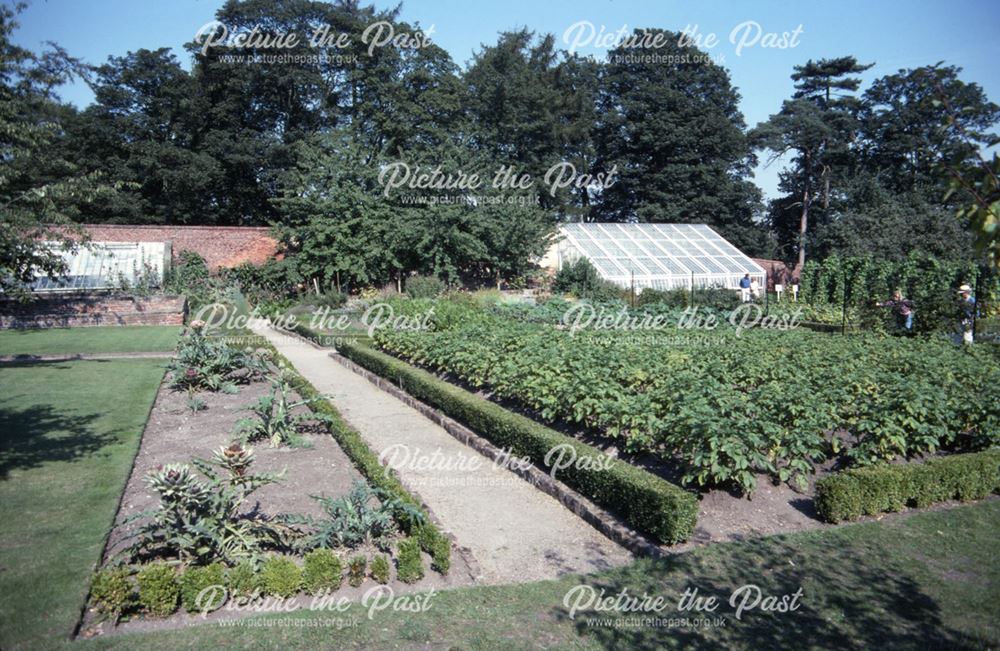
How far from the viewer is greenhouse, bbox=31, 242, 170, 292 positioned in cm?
2339

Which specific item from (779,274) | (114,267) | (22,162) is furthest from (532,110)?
(22,162)

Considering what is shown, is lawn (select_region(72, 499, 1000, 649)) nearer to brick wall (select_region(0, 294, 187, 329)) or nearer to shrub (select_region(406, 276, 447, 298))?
shrub (select_region(406, 276, 447, 298))

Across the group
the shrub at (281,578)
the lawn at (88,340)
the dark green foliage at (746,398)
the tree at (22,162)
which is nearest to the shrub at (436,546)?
the shrub at (281,578)

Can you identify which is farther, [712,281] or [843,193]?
[843,193]

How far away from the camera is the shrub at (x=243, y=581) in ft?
15.4

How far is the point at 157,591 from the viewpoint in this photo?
448 cm

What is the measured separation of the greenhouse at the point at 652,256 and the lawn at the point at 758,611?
20694 mm

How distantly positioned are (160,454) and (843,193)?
132 ft

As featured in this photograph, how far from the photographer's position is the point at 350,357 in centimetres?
1625

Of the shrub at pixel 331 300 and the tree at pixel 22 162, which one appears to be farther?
the shrub at pixel 331 300

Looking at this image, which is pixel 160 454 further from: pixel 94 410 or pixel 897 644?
pixel 897 644

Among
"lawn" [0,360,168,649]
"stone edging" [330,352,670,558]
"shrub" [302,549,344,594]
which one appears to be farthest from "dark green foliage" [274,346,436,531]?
"lawn" [0,360,168,649]

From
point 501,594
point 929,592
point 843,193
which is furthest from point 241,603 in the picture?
point 843,193

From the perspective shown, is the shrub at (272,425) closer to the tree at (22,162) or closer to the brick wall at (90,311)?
the tree at (22,162)
